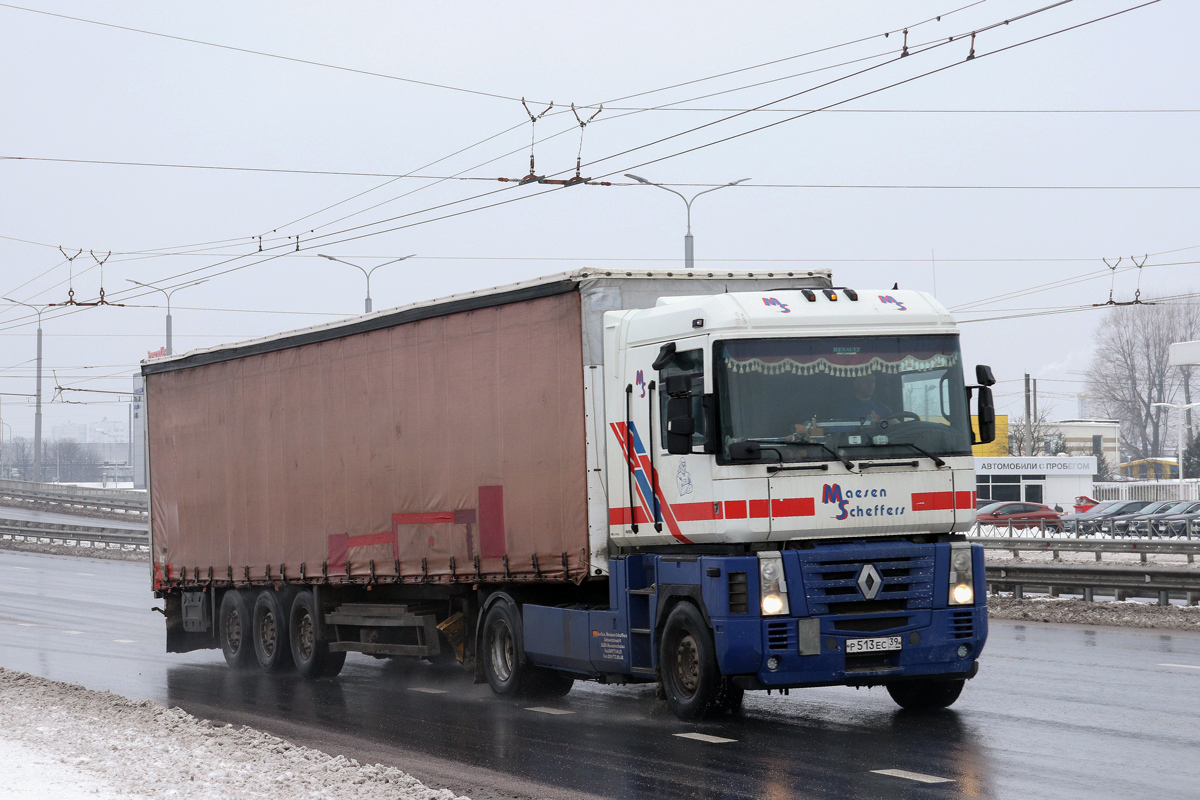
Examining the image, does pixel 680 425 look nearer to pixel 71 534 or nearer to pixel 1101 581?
pixel 1101 581

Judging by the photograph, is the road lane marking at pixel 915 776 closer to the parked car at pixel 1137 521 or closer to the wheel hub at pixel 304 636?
the wheel hub at pixel 304 636

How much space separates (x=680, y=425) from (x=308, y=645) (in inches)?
286

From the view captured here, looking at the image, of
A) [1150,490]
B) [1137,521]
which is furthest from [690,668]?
[1150,490]

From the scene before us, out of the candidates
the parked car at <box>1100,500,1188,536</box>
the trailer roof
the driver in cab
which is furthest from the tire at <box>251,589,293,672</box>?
the parked car at <box>1100,500,1188,536</box>

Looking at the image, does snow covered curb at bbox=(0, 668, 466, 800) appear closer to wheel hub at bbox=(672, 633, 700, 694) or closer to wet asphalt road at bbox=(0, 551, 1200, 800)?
wet asphalt road at bbox=(0, 551, 1200, 800)

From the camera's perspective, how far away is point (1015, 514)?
52.8m

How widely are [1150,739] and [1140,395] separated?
101584 mm

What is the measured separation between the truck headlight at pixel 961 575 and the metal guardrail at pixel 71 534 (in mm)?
38909

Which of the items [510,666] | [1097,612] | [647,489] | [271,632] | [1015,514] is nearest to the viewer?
[647,489]

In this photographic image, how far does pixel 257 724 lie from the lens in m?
12.0

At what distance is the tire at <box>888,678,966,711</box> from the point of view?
446 inches

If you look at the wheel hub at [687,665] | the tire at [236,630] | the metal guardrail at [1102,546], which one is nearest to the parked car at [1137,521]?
the metal guardrail at [1102,546]

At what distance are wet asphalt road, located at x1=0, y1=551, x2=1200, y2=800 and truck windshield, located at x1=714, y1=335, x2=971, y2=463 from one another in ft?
6.79

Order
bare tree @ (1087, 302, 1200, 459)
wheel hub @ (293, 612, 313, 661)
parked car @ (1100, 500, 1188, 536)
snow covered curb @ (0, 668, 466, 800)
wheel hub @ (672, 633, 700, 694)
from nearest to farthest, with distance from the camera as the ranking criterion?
1. snow covered curb @ (0, 668, 466, 800)
2. wheel hub @ (672, 633, 700, 694)
3. wheel hub @ (293, 612, 313, 661)
4. parked car @ (1100, 500, 1188, 536)
5. bare tree @ (1087, 302, 1200, 459)
